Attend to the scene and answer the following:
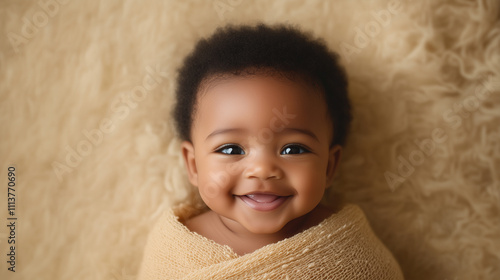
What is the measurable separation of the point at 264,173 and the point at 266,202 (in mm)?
88

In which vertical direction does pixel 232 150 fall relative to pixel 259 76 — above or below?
below

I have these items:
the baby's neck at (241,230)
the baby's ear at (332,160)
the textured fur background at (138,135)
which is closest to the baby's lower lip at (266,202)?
the baby's neck at (241,230)

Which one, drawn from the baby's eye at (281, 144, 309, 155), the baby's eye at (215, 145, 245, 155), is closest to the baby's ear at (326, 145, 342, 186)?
the baby's eye at (281, 144, 309, 155)

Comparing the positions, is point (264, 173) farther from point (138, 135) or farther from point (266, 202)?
point (138, 135)

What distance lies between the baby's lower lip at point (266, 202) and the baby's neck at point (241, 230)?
11 cm

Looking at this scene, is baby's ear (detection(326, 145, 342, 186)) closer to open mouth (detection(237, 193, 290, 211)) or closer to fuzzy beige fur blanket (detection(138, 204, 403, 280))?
fuzzy beige fur blanket (detection(138, 204, 403, 280))

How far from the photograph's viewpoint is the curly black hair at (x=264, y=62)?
111cm

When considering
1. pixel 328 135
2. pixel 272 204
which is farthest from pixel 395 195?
pixel 272 204

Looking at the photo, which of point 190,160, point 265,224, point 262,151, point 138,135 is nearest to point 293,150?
point 262,151

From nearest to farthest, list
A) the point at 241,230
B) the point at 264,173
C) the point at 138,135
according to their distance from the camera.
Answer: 1. the point at 264,173
2. the point at 241,230
3. the point at 138,135

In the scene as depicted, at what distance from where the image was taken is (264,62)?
3.60 feet

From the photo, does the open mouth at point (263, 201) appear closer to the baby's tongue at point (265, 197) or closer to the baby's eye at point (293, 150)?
the baby's tongue at point (265, 197)

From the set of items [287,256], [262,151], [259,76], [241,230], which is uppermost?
[259,76]

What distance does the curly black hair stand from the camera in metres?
1.11
